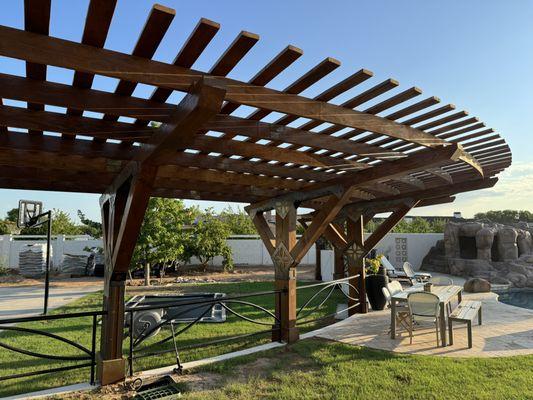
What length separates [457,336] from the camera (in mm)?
6020

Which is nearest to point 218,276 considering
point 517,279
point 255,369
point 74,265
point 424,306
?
point 74,265

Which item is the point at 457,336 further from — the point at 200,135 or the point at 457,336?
the point at 200,135

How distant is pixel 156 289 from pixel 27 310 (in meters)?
4.31

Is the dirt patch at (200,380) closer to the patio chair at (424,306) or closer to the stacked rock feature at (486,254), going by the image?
the patio chair at (424,306)

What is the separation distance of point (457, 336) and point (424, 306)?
1.01 meters

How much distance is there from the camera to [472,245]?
17.8 metres

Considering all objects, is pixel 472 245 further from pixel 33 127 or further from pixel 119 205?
pixel 33 127

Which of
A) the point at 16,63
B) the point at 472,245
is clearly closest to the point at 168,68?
the point at 16,63

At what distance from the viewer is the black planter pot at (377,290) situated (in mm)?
8234

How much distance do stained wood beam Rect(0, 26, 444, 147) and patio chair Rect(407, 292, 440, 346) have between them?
3665 mm

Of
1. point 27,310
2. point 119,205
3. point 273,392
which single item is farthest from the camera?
point 27,310

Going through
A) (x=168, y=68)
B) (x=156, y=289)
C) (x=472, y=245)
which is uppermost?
(x=168, y=68)

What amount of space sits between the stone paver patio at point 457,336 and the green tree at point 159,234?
28.4 feet

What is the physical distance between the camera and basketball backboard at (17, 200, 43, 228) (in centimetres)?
955
